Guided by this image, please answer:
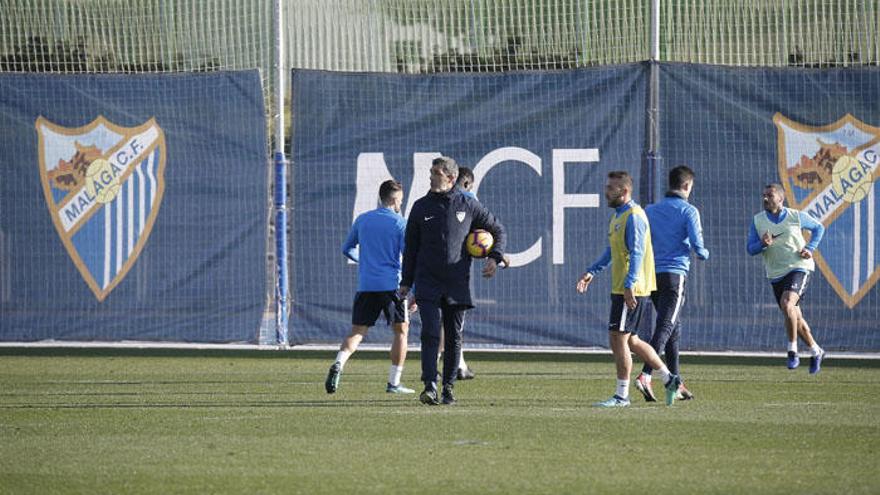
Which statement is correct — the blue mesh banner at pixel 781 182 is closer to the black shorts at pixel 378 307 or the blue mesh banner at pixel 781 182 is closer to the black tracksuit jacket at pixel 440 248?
the black shorts at pixel 378 307

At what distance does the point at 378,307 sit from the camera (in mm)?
13477

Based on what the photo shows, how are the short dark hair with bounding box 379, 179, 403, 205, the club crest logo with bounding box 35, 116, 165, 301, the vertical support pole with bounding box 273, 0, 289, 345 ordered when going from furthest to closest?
the club crest logo with bounding box 35, 116, 165, 301 < the vertical support pole with bounding box 273, 0, 289, 345 < the short dark hair with bounding box 379, 179, 403, 205

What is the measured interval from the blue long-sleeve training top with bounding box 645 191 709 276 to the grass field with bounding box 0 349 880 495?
1204mm

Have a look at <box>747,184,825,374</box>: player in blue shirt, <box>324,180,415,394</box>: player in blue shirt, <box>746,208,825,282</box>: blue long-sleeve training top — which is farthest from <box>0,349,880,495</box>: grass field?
<box>746,208,825,282</box>: blue long-sleeve training top

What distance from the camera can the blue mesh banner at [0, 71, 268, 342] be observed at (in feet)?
63.0

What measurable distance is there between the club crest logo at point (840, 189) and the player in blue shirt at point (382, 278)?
6664 millimetres

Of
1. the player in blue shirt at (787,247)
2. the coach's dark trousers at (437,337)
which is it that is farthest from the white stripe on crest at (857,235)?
the coach's dark trousers at (437,337)

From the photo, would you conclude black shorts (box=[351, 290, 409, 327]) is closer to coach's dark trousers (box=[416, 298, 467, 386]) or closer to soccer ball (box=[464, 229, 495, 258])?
coach's dark trousers (box=[416, 298, 467, 386])

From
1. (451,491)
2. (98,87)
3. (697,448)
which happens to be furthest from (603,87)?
(451,491)

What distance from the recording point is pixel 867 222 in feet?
59.4

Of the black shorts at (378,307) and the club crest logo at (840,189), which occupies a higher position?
the club crest logo at (840,189)

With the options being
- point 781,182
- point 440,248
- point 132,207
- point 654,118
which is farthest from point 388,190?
point 132,207

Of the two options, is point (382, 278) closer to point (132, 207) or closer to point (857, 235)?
point (132, 207)

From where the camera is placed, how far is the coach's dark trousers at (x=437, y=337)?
39.1 feet
